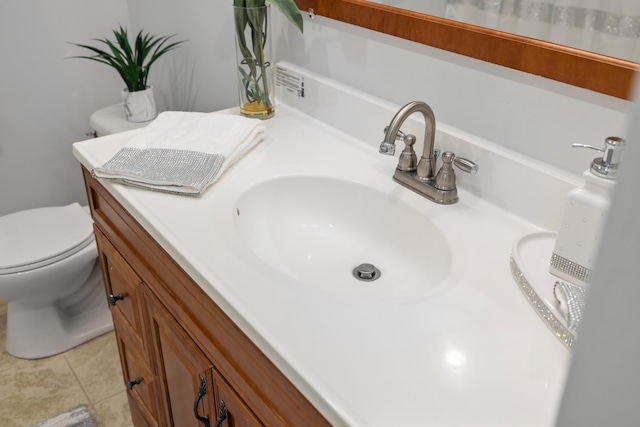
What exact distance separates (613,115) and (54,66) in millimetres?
1996

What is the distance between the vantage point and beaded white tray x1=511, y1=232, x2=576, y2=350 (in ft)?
2.57

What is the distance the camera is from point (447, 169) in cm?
110

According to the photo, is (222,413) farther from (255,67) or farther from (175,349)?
(255,67)

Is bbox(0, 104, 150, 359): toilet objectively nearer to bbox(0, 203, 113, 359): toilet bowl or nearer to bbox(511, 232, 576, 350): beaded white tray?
bbox(0, 203, 113, 359): toilet bowl

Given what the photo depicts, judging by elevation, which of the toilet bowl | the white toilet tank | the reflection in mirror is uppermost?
the reflection in mirror

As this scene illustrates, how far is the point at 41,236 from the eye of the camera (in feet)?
6.53

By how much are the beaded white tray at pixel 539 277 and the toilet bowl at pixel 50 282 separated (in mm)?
1471

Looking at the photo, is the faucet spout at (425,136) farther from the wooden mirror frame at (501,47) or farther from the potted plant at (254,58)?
the potted plant at (254,58)

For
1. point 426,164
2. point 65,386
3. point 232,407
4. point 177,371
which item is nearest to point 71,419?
point 65,386

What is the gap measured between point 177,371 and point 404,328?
1.95 ft

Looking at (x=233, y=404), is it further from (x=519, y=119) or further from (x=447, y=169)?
(x=519, y=119)


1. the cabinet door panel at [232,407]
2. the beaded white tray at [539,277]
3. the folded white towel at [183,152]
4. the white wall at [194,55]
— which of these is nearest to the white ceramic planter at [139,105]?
the white wall at [194,55]

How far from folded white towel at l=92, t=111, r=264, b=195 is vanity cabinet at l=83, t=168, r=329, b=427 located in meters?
0.09

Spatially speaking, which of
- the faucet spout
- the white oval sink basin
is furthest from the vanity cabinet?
the faucet spout
